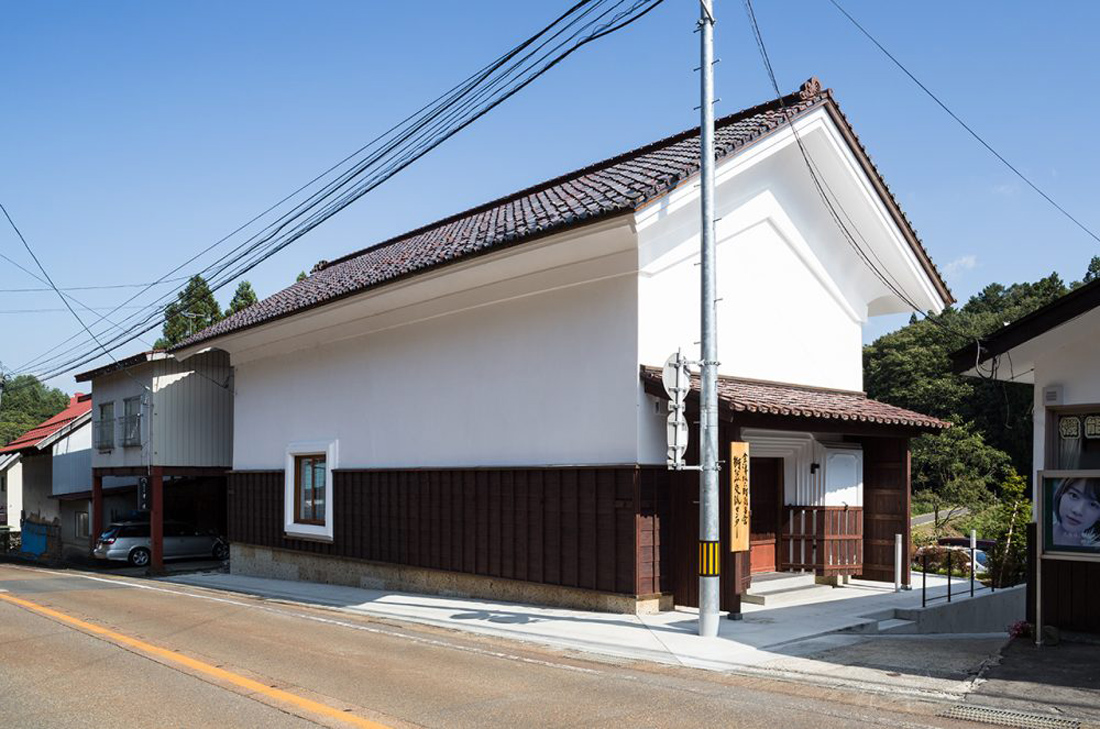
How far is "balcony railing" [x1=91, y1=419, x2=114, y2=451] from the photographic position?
28.6 metres

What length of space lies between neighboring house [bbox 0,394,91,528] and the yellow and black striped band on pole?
34.9m

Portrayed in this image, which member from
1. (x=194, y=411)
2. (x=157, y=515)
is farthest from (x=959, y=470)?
(x=157, y=515)

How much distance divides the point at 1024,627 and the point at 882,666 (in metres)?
2.59

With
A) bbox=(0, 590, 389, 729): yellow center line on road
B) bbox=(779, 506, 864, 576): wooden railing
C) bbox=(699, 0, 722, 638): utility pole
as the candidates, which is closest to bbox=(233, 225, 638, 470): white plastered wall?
bbox=(699, 0, 722, 638): utility pole

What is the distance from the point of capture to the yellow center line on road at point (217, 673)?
709 centimetres

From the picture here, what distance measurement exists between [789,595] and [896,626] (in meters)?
2.33

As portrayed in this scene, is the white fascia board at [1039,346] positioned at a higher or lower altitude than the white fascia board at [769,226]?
lower

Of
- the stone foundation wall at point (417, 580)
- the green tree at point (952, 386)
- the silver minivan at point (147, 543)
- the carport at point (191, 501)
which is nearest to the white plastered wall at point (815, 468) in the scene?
the stone foundation wall at point (417, 580)

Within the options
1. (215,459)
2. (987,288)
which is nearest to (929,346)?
(987,288)

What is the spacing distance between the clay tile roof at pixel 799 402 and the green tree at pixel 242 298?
35784 millimetres

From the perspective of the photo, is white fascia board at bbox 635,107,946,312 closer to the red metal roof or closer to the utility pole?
the utility pole

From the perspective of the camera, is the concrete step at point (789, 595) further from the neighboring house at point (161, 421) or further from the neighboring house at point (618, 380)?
the neighboring house at point (161, 421)

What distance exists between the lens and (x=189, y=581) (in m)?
22.1

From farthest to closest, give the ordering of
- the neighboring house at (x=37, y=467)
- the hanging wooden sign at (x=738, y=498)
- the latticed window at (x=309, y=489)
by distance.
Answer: the neighboring house at (x=37, y=467), the latticed window at (x=309, y=489), the hanging wooden sign at (x=738, y=498)
